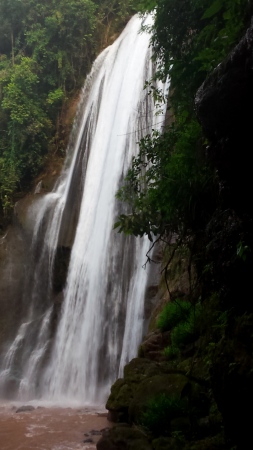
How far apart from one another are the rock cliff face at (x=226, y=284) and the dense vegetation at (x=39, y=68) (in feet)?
46.9

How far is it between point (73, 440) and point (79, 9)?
68.0ft

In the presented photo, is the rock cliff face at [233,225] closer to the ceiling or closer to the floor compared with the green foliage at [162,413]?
closer to the ceiling

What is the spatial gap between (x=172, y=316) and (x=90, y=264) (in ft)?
20.3

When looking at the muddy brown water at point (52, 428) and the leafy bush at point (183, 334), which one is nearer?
the muddy brown water at point (52, 428)

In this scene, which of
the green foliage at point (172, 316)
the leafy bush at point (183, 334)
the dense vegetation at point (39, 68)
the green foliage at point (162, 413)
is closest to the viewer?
the green foliage at point (162, 413)

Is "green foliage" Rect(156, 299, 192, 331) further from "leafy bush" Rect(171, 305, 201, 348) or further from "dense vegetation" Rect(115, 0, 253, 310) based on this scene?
"dense vegetation" Rect(115, 0, 253, 310)

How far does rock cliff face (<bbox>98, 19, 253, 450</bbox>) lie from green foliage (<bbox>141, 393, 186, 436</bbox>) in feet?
0.13

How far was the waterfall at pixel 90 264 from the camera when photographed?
39.2ft

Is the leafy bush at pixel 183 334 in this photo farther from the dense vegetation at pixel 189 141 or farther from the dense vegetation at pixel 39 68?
the dense vegetation at pixel 39 68

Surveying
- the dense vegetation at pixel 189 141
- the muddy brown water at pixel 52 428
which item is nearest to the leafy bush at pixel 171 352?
the muddy brown water at pixel 52 428

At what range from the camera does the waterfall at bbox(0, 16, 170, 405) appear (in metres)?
11.9

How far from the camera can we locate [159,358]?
8.02 m

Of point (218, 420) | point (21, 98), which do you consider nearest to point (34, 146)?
point (21, 98)

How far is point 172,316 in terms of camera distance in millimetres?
8195
